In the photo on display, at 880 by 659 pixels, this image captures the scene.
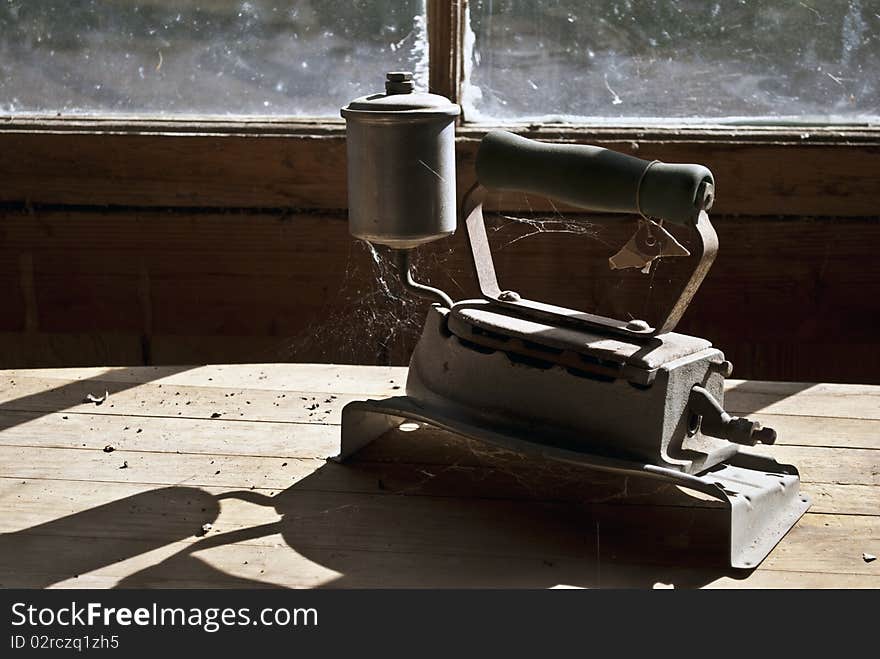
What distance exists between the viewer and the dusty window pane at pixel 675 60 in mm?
2346

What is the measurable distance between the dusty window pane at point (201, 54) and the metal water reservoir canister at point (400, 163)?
3.47 feet

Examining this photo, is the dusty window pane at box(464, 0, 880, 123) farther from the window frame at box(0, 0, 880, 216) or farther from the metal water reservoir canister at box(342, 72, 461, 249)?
the metal water reservoir canister at box(342, 72, 461, 249)

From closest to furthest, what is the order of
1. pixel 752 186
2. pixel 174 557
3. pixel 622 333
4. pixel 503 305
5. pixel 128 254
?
1. pixel 174 557
2. pixel 622 333
3. pixel 503 305
4. pixel 752 186
5. pixel 128 254

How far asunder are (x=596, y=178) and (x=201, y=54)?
4.79 feet

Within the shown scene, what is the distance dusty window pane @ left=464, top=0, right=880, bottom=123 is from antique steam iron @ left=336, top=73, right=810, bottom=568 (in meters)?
1.05

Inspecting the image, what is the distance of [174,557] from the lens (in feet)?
3.86

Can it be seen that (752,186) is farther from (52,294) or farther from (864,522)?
(52,294)

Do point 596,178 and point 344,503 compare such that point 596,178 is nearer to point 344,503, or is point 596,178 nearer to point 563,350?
point 563,350

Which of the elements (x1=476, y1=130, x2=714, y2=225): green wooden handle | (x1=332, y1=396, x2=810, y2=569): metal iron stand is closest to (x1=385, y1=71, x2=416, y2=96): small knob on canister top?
(x1=476, y1=130, x2=714, y2=225): green wooden handle

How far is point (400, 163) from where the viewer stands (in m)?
1.34

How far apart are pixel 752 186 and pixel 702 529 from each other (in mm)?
1279

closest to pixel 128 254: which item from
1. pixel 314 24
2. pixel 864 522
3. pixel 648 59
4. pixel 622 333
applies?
pixel 314 24

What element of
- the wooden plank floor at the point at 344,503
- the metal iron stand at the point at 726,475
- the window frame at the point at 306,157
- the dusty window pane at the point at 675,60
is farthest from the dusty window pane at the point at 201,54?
the metal iron stand at the point at 726,475

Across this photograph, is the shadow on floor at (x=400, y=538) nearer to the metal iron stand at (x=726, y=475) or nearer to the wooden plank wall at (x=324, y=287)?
the metal iron stand at (x=726, y=475)
